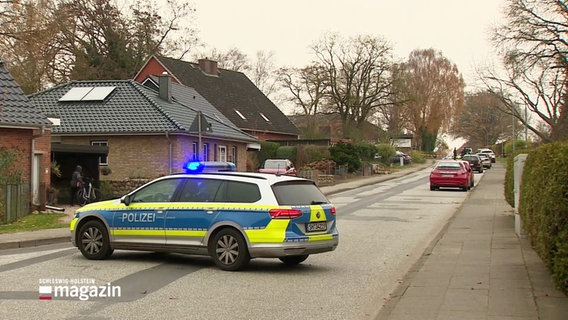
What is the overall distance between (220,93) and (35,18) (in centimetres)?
2834

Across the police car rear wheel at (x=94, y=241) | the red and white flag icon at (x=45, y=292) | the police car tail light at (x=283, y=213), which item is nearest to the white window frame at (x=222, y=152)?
the police car rear wheel at (x=94, y=241)

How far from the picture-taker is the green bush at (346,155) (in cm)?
4966

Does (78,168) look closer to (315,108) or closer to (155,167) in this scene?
(155,167)

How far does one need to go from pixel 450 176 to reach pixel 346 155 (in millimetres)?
14701

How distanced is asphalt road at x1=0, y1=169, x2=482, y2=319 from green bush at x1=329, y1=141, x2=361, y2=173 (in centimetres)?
3416

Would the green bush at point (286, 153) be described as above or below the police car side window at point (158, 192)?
above

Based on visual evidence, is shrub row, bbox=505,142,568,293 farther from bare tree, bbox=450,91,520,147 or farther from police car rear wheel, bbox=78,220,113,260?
bare tree, bbox=450,91,520,147

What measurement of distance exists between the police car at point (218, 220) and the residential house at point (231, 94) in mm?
40363

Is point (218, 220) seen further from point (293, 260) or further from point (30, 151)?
point (30, 151)

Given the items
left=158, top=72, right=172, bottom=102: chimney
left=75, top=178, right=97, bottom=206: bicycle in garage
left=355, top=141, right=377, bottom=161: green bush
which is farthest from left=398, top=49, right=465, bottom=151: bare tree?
Result: left=75, top=178, right=97, bottom=206: bicycle in garage

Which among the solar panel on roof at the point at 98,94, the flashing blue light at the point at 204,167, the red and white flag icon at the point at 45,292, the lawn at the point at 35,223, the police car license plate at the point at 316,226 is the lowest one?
the red and white flag icon at the point at 45,292

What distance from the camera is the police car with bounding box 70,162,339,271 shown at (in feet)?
34.0

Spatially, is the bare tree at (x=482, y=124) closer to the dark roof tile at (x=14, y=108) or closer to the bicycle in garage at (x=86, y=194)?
the bicycle in garage at (x=86, y=194)

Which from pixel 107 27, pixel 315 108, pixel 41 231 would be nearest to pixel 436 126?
pixel 315 108
